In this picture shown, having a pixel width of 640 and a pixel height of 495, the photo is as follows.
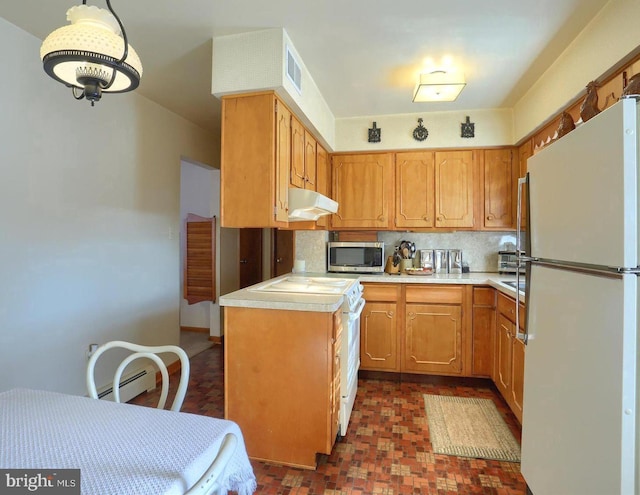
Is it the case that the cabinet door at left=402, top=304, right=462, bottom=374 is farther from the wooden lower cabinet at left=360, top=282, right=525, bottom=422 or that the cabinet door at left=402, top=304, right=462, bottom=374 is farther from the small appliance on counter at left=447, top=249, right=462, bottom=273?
the small appliance on counter at left=447, top=249, right=462, bottom=273

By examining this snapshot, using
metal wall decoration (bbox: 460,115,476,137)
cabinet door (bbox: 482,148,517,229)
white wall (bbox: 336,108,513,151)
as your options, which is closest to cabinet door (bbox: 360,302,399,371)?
cabinet door (bbox: 482,148,517,229)

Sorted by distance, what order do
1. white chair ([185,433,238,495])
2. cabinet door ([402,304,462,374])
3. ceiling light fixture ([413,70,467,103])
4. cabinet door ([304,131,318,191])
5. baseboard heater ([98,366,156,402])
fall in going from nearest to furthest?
white chair ([185,433,238,495]), ceiling light fixture ([413,70,467,103]), baseboard heater ([98,366,156,402]), cabinet door ([304,131,318,191]), cabinet door ([402,304,462,374])

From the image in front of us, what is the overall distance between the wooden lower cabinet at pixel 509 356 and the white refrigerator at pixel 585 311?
2.17ft

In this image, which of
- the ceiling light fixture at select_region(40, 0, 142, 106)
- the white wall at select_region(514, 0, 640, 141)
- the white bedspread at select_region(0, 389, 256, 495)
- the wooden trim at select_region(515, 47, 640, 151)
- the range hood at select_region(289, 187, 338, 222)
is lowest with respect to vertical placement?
the white bedspread at select_region(0, 389, 256, 495)

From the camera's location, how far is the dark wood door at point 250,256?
4742 mm

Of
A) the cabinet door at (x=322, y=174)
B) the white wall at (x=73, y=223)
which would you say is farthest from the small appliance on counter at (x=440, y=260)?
the white wall at (x=73, y=223)

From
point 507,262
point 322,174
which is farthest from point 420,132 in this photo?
point 507,262

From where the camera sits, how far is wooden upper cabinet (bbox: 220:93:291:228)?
2053 millimetres

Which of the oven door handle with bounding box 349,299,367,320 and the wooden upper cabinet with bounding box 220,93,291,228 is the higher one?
the wooden upper cabinet with bounding box 220,93,291,228

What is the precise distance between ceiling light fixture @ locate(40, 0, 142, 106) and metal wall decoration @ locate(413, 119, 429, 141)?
273 cm

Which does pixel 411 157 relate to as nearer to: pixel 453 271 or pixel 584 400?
pixel 453 271

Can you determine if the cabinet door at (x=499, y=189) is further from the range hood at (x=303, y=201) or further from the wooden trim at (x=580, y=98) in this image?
the range hood at (x=303, y=201)

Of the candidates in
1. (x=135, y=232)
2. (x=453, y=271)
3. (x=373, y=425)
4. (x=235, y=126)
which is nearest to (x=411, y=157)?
(x=453, y=271)

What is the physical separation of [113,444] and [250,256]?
4.12 meters
